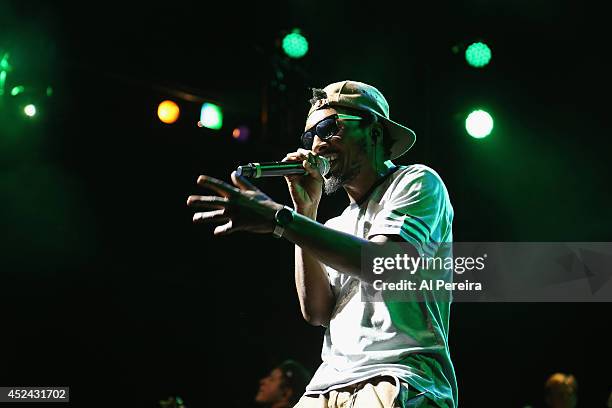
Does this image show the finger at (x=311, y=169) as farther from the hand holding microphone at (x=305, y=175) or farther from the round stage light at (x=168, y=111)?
the round stage light at (x=168, y=111)

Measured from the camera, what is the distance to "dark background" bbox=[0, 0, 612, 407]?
6.17 m

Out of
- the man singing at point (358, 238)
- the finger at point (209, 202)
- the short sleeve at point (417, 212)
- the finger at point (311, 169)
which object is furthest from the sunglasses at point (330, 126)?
the finger at point (209, 202)

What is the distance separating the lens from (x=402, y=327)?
2441 millimetres

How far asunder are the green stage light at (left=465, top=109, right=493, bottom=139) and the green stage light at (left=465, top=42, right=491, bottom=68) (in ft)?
1.46

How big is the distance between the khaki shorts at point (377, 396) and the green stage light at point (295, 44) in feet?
14.1

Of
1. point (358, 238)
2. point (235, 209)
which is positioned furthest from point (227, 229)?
point (358, 238)

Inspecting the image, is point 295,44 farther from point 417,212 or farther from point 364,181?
point 417,212

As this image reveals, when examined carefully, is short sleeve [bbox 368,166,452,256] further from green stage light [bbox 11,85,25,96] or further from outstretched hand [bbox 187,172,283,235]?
green stage light [bbox 11,85,25,96]

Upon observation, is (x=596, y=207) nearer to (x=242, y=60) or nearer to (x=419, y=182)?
(x=242, y=60)

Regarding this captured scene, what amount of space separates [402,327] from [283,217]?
54 centimetres

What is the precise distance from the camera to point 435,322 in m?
2.50

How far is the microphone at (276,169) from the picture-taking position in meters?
2.75

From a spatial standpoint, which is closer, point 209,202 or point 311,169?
point 209,202

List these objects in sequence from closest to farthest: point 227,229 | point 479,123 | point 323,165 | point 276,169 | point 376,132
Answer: point 227,229
point 276,169
point 323,165
point 376,132
point 479,123
